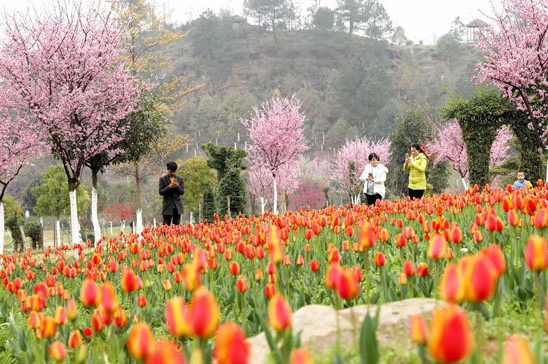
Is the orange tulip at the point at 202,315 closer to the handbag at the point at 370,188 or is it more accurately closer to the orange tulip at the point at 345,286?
the orange tulip at the point at 345,286

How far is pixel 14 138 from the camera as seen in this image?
13273mm

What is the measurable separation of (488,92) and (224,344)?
18480 mm

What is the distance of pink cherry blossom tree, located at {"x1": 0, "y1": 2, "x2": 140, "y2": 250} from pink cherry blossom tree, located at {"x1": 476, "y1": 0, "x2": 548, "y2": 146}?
11736mm

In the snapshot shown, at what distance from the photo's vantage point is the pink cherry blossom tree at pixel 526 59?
43.9 ft

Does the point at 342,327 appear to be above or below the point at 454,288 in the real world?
below

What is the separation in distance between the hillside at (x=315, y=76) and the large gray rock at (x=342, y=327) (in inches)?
2016

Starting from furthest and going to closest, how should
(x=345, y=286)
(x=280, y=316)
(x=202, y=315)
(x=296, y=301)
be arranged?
(x=296, y=301) → (x=345, y=286) → (x=280, y=316) → (x=202, y=315)

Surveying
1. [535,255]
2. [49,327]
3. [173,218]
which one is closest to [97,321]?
[49,327]

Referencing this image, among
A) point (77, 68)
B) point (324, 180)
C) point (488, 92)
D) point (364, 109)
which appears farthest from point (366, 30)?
point (77, 68)

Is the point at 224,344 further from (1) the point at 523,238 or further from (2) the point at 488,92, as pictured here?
(2) the point at 488,92

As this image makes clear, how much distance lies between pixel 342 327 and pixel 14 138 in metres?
13.9

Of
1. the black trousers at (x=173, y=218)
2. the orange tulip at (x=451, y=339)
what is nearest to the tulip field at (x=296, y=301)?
the orange tulip at (x=451, y=339)

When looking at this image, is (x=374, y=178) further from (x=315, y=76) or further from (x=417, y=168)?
(x=315, y=76)

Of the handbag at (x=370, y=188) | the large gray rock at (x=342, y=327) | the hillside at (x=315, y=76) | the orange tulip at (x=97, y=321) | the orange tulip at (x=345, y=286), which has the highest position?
the hillside at (x=315, y=76)
